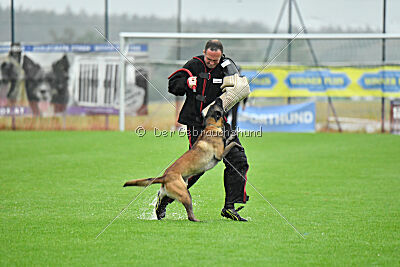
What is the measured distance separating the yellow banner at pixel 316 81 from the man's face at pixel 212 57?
46.4 ft

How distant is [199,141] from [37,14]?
68.8 ft

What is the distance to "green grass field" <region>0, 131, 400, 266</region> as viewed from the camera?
496 cm

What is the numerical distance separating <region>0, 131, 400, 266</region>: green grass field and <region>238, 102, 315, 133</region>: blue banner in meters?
7.31

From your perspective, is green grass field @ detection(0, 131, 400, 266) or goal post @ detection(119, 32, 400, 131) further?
goal post @ detection(119, 32, 400, 131)

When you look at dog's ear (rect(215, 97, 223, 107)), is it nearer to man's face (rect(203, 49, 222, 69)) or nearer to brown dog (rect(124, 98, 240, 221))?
brown dog (rect(124, 98, 240, 221))

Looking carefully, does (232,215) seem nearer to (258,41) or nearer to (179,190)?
(179,190)

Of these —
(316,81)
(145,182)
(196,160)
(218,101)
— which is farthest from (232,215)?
(316,81)

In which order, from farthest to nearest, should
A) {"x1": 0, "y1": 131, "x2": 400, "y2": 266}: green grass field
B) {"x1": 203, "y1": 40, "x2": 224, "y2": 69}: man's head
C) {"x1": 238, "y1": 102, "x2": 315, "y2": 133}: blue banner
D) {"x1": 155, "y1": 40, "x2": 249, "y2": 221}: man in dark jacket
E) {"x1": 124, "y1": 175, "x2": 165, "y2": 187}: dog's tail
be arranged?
{"x1": 238, "y1": 102, "x2": 315, "y2": 133}: blue banner, {"x1": 155, "y1": 40, "x2": 249, "y2": 221}: man in dark jacket, {"x1": 203, "y1": 40, "x2": 224, "y2": 69}: man's head, {"x1": 124, "y1": 175, "x2": 165, "y2": 187}: dog's tail, {"x1": 0, "y1": 131, "x2": 400, "y2": 266}: green grass field

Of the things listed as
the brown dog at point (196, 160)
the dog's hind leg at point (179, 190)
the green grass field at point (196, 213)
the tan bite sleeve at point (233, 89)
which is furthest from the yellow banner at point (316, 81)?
the dog's hind leg at point (179, 190)

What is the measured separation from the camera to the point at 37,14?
83.8ft

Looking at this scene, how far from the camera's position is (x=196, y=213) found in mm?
6922

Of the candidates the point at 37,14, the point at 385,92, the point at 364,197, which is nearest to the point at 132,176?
the point at 364,197

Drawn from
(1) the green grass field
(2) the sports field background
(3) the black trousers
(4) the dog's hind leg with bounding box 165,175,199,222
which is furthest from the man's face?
(2) the sports field background

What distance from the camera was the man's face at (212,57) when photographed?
6340 millimetres
